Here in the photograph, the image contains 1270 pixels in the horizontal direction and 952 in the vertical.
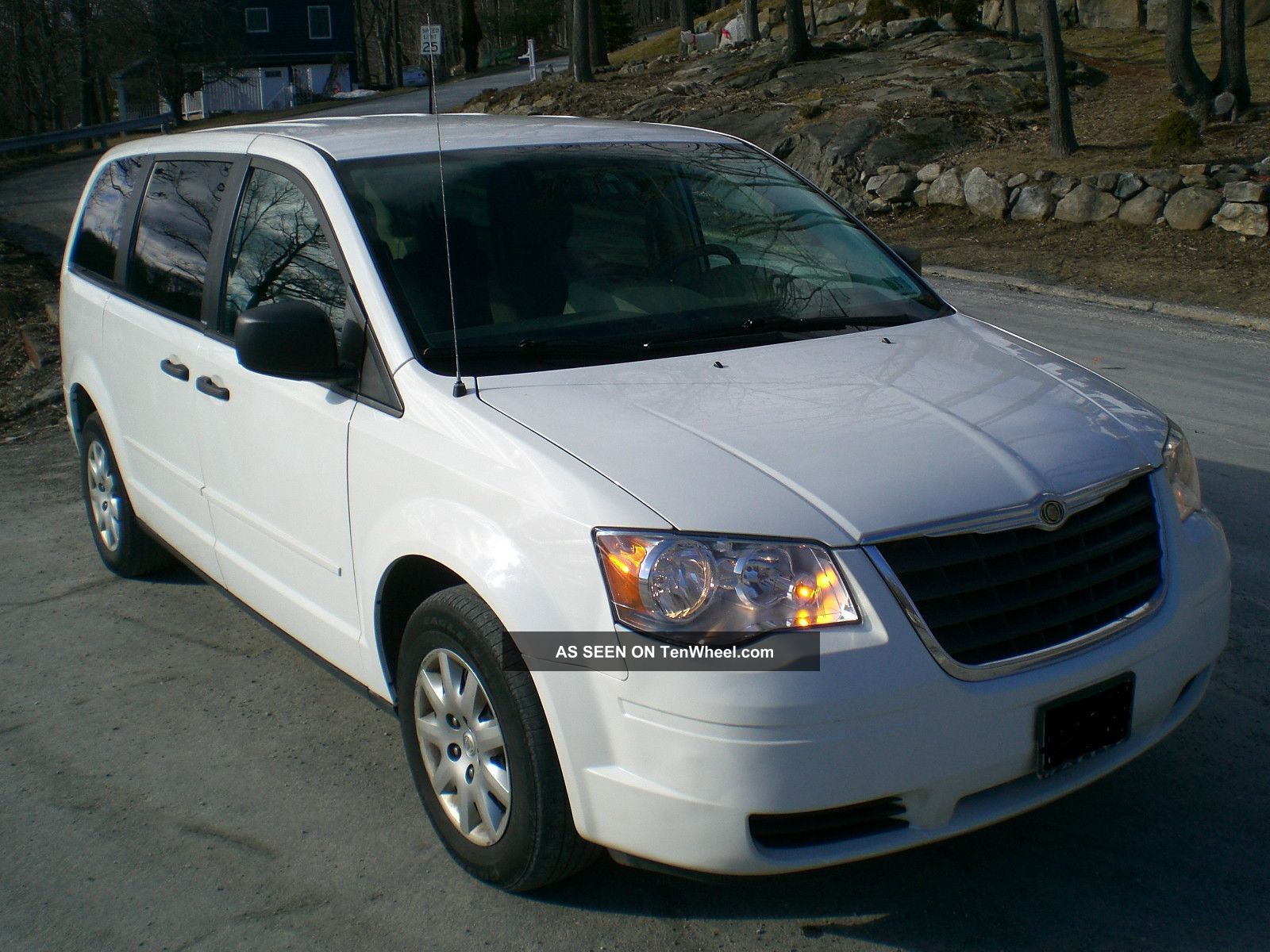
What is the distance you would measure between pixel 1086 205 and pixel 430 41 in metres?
12.5

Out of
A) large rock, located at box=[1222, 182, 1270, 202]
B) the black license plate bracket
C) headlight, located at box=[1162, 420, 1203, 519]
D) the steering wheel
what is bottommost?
the black license plate bracket

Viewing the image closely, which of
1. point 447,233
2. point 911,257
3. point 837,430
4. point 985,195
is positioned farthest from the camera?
point 985,195

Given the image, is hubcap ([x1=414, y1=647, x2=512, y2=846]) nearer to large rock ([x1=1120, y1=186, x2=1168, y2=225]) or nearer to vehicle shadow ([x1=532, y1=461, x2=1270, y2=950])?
vehicle shadow ([x1=532, y1=461, x2=1270, y2=950])

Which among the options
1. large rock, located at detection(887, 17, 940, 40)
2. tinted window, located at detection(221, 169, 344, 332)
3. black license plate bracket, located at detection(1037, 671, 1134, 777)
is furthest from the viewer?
large rock, located at detection(887, 17, 940, 40)

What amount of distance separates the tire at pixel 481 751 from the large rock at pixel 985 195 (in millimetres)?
14078

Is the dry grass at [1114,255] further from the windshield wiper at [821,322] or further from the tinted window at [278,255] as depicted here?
the tinted window at [278,255]

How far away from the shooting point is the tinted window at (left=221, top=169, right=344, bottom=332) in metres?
3.64

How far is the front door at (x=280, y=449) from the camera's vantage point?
348cm

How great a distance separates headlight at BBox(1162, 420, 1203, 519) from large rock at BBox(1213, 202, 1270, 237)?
1105 centimetres

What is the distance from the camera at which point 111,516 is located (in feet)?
17.4

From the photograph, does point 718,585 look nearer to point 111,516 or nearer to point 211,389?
point 211,389

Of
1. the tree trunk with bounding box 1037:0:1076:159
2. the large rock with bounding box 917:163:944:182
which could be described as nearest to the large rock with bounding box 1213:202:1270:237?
the tree trunk with bounding box 1037:0:1076:159

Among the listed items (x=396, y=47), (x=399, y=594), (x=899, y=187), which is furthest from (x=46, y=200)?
(x=396, y=47)

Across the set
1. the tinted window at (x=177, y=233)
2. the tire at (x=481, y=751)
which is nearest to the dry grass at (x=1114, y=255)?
the tinted window at (x=177, y=233)
